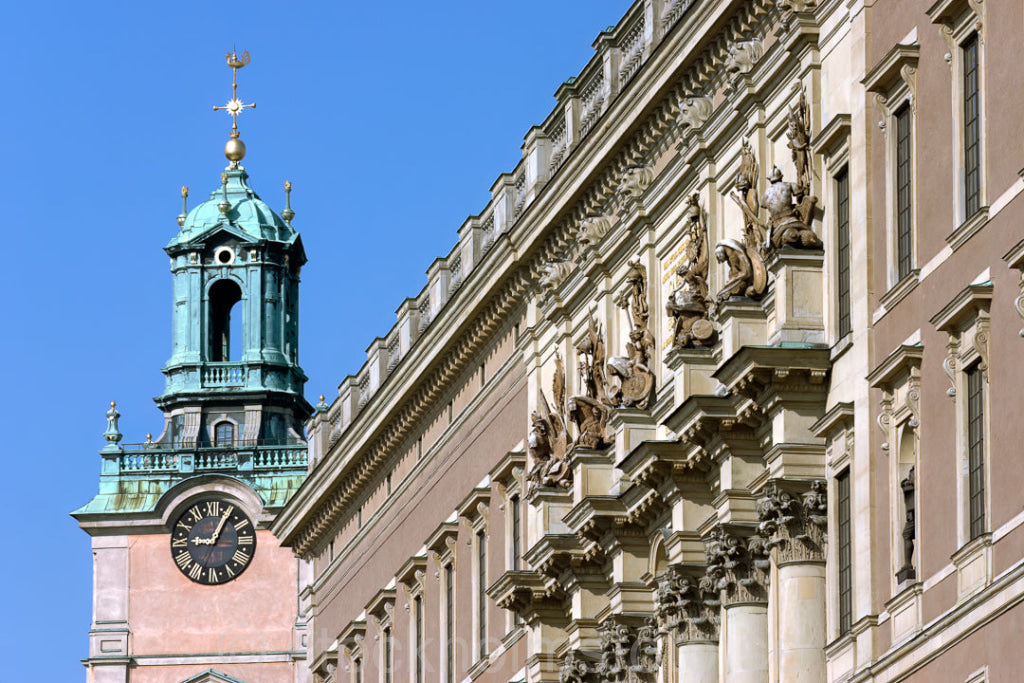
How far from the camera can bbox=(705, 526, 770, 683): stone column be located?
5325 cm

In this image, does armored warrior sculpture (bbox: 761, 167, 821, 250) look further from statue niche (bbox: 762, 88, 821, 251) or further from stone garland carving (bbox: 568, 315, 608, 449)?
stone garland carving (bbox: 568, 315, 608, 449)

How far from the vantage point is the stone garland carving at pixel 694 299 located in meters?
55.7

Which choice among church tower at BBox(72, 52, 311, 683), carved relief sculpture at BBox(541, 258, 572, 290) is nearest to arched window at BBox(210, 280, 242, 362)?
church tower at BBox(72, 52, 311, 683)

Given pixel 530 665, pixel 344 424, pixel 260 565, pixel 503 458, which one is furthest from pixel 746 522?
pixel 260 565

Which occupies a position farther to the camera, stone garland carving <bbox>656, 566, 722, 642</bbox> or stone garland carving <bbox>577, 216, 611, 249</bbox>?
stone garland carving <bbox>577, 216, 611, 249</bbox>

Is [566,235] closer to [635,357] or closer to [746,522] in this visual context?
[635,357]

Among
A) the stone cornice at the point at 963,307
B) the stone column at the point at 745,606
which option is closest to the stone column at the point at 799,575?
the stone column at the point at 745,606

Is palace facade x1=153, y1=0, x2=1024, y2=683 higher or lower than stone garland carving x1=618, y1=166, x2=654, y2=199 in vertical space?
lower

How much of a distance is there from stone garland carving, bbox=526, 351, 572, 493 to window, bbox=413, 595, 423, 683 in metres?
13.7

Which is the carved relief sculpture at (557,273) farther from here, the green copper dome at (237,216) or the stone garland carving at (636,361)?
the green copper dome at (237,216)

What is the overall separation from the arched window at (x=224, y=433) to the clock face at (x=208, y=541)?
9.62 ft

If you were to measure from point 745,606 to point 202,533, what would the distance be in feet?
230

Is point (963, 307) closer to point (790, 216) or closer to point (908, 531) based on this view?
point (908, 531)

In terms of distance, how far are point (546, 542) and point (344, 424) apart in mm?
26802
